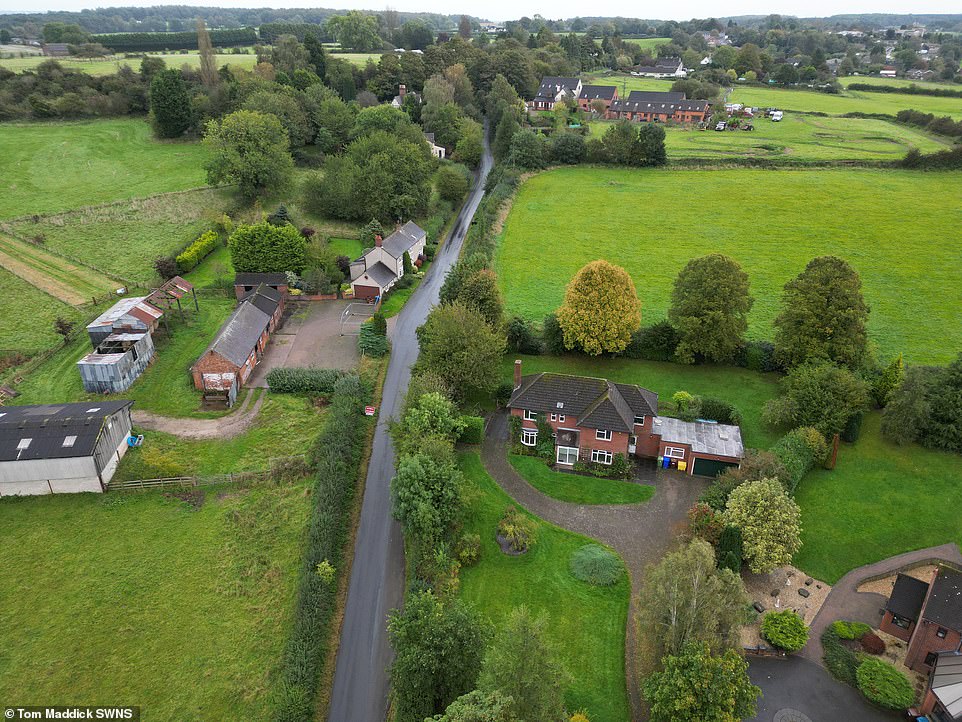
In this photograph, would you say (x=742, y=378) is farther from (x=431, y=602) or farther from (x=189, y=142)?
(x=189, y=142)

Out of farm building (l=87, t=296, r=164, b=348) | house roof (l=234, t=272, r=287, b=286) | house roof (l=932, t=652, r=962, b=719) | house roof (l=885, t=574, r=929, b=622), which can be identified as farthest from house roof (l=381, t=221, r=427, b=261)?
house roof (l=932, t=652, r=962, b=719)

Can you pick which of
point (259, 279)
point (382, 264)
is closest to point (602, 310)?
point (382, 264)

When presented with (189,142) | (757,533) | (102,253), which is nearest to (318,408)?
(757,533)

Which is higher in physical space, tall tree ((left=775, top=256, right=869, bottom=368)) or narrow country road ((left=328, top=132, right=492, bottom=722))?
tall tree ((left=775, top=256, right=869, bottom=368))

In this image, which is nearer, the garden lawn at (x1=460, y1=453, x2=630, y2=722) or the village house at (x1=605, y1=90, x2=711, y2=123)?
the garden lawn at (x1=460, y1=453, x2=630, y2=722)

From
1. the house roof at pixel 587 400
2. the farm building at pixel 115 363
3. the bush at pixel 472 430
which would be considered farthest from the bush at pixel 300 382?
the house roof at pixel 587 400

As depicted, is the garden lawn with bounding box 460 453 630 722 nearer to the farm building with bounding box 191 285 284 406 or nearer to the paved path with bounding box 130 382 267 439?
the paved path with bounding box 130 382 267 439

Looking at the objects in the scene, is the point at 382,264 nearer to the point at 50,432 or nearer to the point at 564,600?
the point at 50,432
